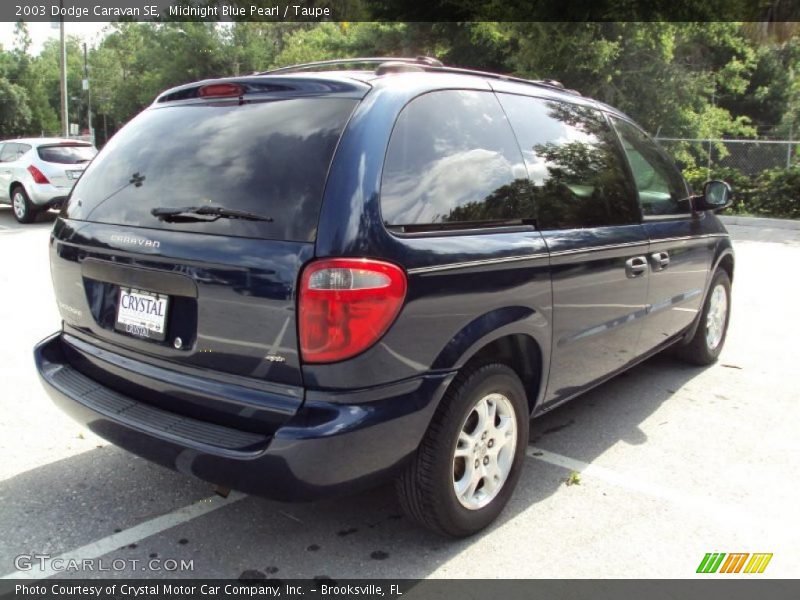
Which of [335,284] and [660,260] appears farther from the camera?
[660,260]

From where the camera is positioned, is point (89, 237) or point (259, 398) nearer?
point (259, 398)

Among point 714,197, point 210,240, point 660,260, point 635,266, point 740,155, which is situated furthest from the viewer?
point 740,155

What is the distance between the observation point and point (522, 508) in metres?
3.20

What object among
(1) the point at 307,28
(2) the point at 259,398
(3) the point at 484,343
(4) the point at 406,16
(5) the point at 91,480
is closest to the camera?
(2) the point at 259,398

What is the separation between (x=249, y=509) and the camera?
10.4ft

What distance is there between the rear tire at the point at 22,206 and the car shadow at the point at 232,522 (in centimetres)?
1195

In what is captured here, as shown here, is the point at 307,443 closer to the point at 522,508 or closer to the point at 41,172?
the point at 522,508

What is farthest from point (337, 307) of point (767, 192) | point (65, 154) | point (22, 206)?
point (767, 192)

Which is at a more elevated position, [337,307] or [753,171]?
[753,171]

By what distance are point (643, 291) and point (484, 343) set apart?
1.59m

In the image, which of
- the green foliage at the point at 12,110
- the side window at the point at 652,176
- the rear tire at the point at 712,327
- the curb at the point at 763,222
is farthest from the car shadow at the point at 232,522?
the green foliage at the point at 12,110

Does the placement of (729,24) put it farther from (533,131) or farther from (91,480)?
(91,480)

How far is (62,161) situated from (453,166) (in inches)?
518

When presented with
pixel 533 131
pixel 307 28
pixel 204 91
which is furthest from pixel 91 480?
pixel 307 28
